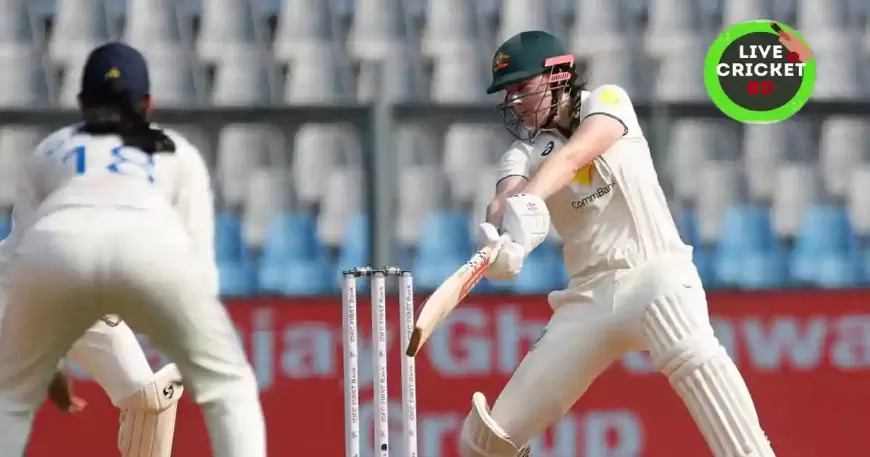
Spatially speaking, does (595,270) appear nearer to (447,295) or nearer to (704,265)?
(447,295)

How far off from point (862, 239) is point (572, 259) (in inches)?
112

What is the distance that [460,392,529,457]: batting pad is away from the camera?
4.12 meters

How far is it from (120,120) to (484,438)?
1.36 m

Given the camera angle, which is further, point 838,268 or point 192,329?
point 838,268

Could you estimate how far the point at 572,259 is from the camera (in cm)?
421

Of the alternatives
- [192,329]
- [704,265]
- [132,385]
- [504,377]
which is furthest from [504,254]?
[704,265]

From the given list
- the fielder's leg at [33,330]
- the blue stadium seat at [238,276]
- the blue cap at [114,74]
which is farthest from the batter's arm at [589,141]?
the blue stadium seat at [238,276]

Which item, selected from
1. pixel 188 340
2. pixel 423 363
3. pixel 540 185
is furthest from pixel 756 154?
pixel 188 340

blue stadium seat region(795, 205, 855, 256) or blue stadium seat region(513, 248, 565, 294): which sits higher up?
blue stadium seat region(795, 205, 855, 256)

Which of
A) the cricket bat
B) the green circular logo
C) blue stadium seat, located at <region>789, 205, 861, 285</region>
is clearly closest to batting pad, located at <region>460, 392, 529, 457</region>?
the cricket bat

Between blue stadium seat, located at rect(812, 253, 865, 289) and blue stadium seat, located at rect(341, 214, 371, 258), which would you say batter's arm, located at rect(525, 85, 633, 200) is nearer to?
blue stadium seat, located at rect(341, 214, 371, 258)

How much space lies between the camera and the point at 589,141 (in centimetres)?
392

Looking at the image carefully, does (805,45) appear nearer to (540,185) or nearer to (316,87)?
(316,87)

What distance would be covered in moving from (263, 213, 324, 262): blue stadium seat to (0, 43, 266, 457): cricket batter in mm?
2814
